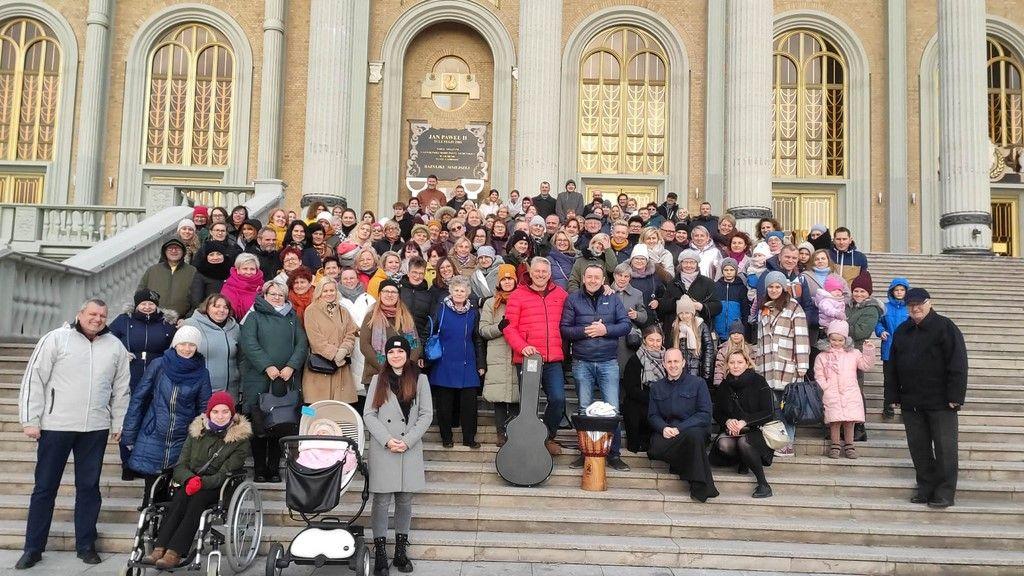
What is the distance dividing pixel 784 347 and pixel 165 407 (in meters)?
5.78

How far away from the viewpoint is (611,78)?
71.4 ft

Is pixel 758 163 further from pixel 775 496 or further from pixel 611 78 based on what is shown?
pixel 775 496

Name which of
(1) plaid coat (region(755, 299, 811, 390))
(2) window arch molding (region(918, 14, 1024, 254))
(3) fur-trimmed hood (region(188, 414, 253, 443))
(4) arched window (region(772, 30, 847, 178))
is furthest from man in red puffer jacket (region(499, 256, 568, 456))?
(2) window arch molding (region(918, 14, 1024, 254))

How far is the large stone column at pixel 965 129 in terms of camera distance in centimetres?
1841

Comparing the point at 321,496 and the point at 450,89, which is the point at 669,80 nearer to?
the point at 450,89

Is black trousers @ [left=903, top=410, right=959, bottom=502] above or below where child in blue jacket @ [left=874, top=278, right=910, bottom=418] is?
below

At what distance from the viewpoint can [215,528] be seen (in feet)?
21.0

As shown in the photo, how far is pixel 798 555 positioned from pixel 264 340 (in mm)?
4888

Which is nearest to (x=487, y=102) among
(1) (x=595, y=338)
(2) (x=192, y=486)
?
(1) (x=595, y=338)

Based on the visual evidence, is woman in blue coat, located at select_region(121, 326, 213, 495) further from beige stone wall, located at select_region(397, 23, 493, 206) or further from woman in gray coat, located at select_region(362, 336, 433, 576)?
beige stone wall, located at select_region(397, 23, 493, 206)

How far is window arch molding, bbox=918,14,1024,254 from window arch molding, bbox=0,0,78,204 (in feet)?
72.5

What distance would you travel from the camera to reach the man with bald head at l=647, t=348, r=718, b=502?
7.39m

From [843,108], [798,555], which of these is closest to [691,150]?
[843,108]

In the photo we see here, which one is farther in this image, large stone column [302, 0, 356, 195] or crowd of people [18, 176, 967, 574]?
large stone column [302, 0, 356, 195]
